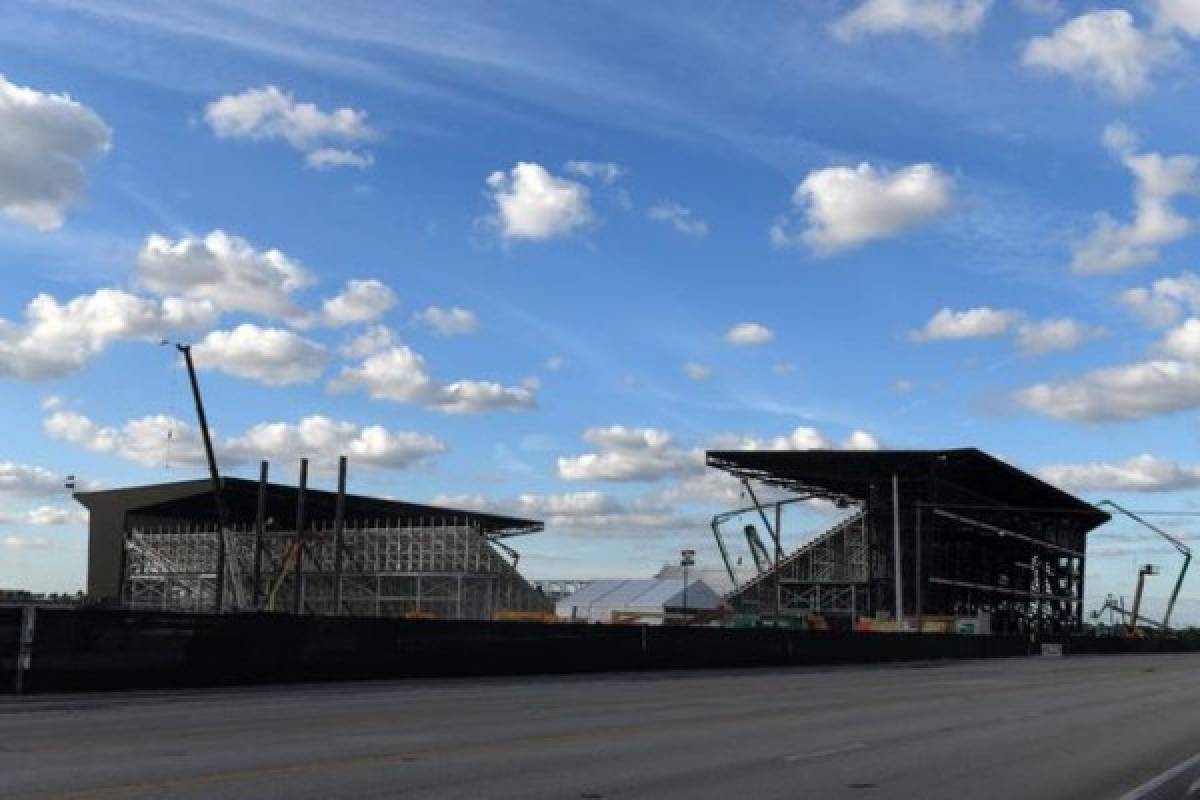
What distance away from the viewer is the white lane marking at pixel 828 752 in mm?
13220

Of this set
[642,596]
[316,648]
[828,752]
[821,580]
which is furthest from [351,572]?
[828,752]

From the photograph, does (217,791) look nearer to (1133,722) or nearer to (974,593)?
(1133,722)

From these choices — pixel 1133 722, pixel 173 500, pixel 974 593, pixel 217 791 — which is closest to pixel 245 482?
pixel 173 500

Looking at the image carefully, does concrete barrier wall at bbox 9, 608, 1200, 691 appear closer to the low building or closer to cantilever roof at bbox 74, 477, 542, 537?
the low building

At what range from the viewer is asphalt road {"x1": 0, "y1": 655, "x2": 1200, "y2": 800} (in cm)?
1052

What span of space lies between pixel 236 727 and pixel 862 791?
825 cm

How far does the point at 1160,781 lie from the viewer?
12.3m

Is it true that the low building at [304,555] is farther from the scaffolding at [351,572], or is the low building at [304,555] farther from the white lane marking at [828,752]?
the white lane marking at [828,752]

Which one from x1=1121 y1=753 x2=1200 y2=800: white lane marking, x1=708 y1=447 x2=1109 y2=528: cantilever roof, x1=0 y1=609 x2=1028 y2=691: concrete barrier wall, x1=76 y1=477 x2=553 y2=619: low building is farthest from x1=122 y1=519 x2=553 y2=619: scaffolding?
x1=1121 y1=753 x2=1200 y2=800: white lane marking

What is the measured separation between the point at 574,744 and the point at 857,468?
278 ft

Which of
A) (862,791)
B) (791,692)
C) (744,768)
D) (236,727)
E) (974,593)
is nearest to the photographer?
(862,791)

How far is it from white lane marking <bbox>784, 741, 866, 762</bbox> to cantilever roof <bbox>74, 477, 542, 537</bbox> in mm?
91917

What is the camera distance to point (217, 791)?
31.7 ft

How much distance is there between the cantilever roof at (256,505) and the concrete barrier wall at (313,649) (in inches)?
2749
